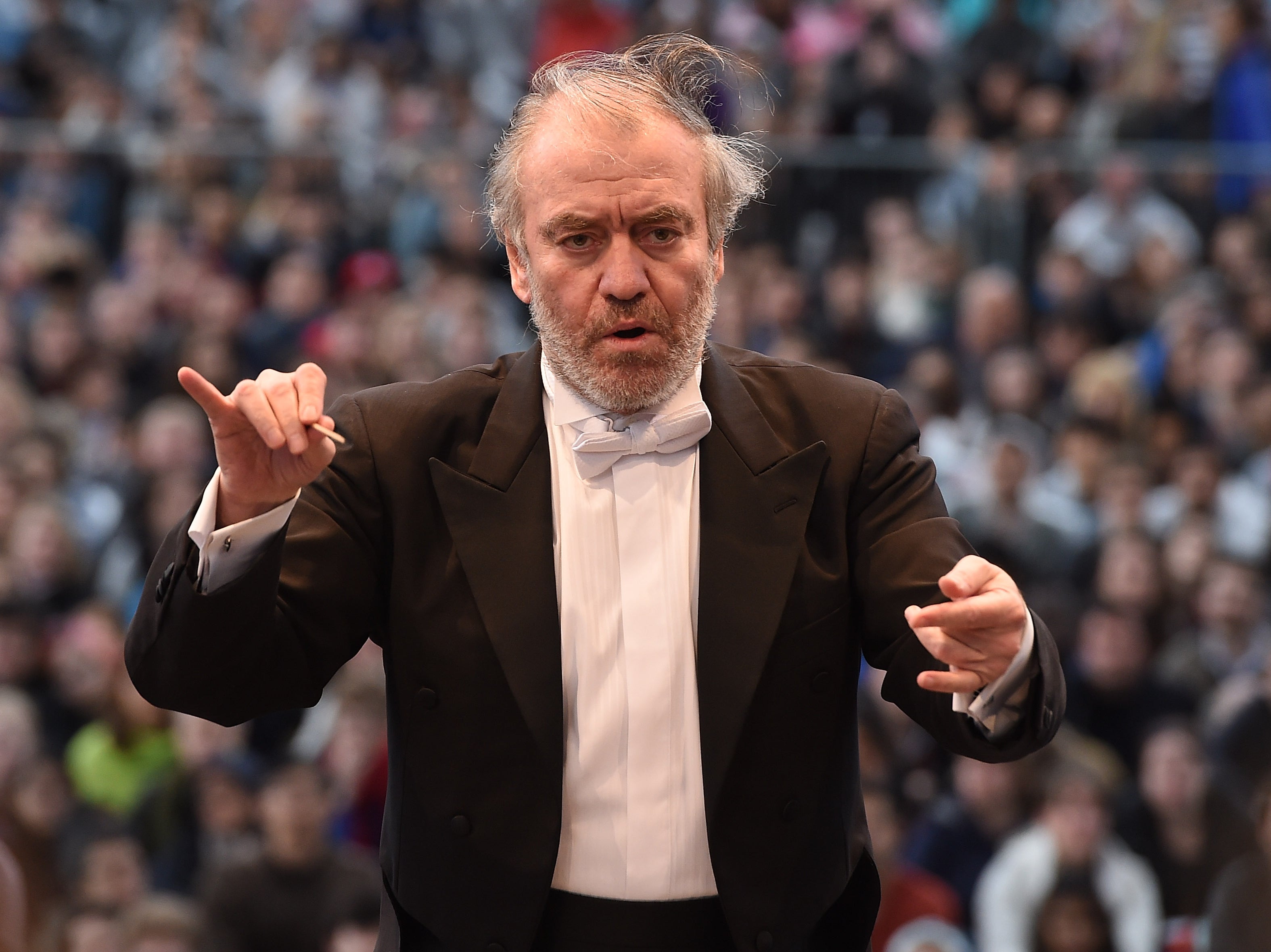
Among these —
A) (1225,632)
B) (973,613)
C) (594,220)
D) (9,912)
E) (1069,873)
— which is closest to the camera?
(973,613)

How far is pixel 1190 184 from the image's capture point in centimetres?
839

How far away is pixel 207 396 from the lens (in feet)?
6.78

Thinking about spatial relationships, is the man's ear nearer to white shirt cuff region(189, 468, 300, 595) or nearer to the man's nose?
the man's nose

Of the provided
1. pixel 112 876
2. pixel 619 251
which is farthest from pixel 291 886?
pixel 619 251

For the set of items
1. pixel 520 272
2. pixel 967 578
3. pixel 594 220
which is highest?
pixel 594 220

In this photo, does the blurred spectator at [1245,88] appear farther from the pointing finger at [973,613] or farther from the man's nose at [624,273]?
the pointing finger at [973,613]

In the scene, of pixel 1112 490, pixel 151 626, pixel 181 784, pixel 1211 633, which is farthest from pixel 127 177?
pixel 151 626

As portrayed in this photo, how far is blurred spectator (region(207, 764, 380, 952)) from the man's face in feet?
10.2

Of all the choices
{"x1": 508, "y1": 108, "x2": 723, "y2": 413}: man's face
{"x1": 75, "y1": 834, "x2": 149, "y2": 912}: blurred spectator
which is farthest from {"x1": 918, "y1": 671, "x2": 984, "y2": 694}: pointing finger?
{"x1": 75, "y1": 834, "x2": 149, "y2": 912}: blurred spectator

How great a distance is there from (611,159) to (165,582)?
82 centimetres

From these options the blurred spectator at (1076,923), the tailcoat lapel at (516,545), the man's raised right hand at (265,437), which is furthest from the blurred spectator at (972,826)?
the man's raised right hand at (265,437)

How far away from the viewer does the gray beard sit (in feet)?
7.79

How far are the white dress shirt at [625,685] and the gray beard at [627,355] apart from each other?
0.46 feet

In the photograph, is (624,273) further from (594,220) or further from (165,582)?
(165,582)
